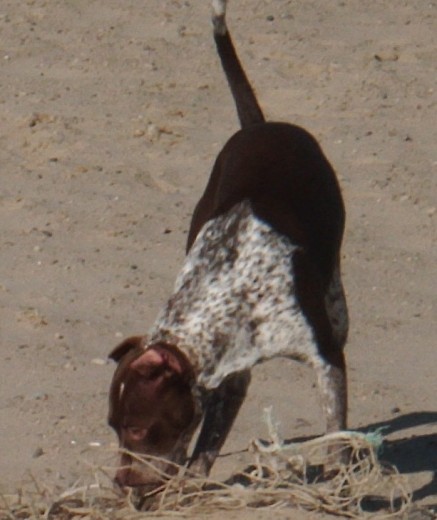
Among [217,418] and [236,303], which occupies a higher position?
[236,303]

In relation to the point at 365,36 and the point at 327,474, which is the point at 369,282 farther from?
the point at 365,36

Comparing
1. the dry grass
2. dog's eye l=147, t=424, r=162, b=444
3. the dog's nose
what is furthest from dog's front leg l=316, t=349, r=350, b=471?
the dog's nose

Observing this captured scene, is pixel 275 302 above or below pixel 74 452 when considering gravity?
above

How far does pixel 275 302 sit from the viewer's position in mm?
5770

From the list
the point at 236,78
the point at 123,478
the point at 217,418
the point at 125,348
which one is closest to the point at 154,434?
the point at 123,478

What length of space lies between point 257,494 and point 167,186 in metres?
3.30

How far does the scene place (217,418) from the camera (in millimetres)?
5871

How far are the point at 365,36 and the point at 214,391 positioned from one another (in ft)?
15.1

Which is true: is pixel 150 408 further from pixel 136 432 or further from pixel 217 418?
pixel 217 418

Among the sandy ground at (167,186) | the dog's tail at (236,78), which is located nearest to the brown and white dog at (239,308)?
the dog's tail at (236,78)

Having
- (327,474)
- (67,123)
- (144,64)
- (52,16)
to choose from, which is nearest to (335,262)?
(327,474)

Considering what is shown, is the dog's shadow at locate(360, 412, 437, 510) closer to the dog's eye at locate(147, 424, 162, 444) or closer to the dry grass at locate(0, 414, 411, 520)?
the dry grass at locate(0, 414, 411, 520)

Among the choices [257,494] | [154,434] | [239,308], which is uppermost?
[239,308]

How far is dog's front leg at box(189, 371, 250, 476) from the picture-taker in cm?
573
